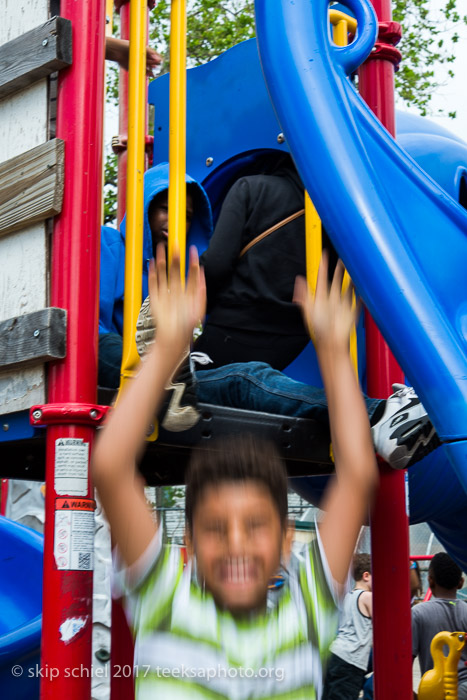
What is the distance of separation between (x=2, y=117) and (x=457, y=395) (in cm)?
152

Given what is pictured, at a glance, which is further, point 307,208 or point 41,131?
point 307,208

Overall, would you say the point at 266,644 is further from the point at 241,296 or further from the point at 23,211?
the point at 241,296

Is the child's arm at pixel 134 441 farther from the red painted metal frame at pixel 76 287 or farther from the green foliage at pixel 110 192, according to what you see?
the green foliage at pixel 110 192

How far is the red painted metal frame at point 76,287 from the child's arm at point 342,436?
3.03 ft

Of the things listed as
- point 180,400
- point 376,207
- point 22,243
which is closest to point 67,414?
point 180,400

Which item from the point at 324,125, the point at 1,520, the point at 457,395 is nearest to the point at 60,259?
the point at 324,125

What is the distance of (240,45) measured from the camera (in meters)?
3.58

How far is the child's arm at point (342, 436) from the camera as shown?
4.51ft

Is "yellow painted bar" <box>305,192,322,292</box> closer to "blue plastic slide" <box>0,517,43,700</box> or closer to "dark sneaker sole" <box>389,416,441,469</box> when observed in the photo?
"dark sneaker sole" <box>389,416,441,469</box>

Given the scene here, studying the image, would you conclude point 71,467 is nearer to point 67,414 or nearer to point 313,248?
point 67,414

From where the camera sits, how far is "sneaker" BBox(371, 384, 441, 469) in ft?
7.54

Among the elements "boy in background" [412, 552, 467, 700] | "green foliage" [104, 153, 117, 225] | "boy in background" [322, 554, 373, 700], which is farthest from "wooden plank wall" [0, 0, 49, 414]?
"green foliage" [104, 153, 117, 225]

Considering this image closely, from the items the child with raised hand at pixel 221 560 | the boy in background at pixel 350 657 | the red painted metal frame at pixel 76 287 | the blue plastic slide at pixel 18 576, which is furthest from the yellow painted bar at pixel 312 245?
the boy in background at pixel 350 657

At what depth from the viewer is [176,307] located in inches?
54.4
